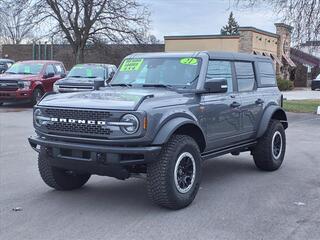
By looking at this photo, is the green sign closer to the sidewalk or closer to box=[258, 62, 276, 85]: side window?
box=[258, 62, 276, 85]: side window

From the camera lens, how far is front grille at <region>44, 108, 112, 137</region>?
224 inches

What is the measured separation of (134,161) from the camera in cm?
560

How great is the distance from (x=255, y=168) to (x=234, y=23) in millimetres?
80155

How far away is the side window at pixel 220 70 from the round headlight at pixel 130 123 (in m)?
1.73

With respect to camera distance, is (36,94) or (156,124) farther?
(36,94)

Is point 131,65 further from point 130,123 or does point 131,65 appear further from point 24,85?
point 24,85

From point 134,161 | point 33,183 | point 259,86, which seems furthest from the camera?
point 259,86

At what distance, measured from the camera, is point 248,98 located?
25.5ft

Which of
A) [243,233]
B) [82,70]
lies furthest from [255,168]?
[82,70]

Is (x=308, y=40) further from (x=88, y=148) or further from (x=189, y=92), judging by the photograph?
(x=88, y=148)

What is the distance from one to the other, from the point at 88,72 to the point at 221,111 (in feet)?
43.6

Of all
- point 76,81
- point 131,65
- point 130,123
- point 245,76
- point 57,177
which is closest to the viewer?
point 130,123

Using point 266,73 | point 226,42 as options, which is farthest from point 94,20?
point 266,73

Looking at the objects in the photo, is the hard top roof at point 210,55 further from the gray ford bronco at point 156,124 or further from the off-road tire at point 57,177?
the off-road tire at point 57,177
